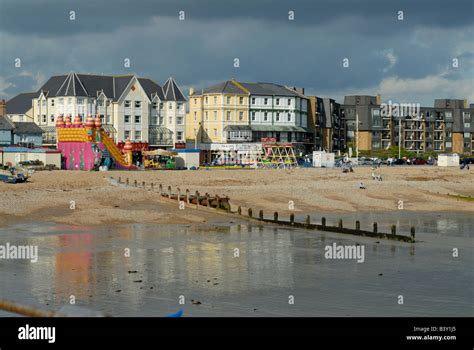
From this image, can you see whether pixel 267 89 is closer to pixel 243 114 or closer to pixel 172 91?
pixel 243 114

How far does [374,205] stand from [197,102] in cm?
6359

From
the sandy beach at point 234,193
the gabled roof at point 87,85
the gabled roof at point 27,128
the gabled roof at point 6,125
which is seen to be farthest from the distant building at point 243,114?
the gabled roof at point 6,125

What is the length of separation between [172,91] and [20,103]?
24.6 meters

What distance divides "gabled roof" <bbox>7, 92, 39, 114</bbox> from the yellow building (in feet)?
85.3

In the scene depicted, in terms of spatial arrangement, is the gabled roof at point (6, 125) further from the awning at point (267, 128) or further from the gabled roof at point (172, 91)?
the awning at point (267, 128)

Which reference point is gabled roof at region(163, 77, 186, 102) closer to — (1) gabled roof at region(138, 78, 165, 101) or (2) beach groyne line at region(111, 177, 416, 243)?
(1) gabled roof at region(138, 78, 165, 101)

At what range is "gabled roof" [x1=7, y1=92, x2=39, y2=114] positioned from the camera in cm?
11650

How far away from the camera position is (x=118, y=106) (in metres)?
107

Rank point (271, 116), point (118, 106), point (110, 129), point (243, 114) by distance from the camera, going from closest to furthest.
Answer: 1. point (110, 129)
2. point (118, 106)
3. point (243, 114)
4. point (271, 116)

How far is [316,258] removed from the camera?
120ft

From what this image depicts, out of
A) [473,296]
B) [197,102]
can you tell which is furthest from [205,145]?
[473,296]

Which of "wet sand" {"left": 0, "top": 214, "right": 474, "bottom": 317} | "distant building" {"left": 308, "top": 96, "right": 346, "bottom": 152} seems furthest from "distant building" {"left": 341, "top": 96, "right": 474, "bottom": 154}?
"wet sand" {"left": 0, "top": 214, "right": 474, "bottom": 317}

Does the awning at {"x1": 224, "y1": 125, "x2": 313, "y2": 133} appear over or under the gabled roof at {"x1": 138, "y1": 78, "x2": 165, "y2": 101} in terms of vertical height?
under

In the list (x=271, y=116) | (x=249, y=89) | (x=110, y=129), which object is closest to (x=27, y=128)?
(x=110, y=129)
